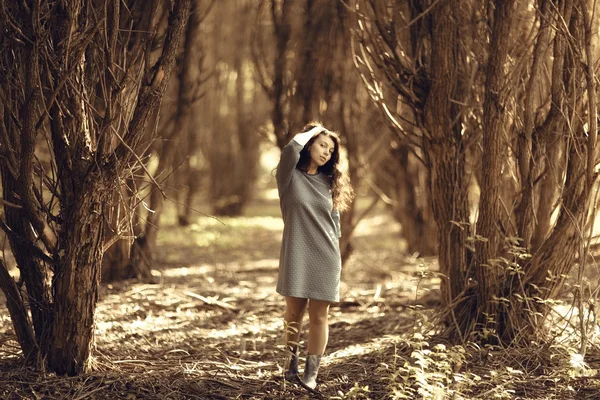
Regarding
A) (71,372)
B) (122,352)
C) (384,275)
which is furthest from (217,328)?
(384,275)

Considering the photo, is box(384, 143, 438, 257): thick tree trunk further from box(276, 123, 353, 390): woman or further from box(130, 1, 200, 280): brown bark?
box(276, 123, 353, 390): woman

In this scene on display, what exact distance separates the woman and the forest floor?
0.21 m

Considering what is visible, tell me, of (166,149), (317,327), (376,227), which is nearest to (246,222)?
(376,227)

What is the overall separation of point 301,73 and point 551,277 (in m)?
4.69

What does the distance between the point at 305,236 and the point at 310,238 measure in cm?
3

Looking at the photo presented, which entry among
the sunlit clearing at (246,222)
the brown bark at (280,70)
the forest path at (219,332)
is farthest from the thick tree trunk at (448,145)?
the sunlit clearing at (246,222)

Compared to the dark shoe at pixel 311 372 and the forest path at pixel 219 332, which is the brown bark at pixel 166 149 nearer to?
the forest path at pixel 219 332

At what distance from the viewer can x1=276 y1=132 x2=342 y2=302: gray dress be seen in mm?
4234

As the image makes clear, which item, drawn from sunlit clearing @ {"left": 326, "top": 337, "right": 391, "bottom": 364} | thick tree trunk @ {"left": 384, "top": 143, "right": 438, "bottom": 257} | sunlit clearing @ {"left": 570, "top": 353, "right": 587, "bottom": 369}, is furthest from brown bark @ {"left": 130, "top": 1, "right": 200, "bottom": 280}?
sunlit clearing @ {"left": 570, "top": 353, "right": 587, "bottom": 369}

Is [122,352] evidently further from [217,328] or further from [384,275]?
[384,275]

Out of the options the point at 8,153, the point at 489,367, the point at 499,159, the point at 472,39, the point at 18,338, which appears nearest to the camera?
the point at 8,153

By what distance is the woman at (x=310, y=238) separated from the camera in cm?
424

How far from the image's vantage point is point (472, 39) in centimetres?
525

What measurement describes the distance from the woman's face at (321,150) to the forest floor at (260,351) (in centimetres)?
100
